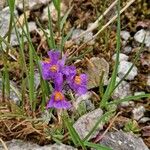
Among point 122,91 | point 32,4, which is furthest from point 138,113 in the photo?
point 32,4

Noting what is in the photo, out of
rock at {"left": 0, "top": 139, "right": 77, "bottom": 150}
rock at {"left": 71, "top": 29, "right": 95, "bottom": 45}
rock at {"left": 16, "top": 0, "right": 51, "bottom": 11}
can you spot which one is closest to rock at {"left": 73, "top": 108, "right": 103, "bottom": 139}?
rock at {"left": 0, "top": 139, "right": 77, "bottom": 150}

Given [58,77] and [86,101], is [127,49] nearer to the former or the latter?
[86,101]

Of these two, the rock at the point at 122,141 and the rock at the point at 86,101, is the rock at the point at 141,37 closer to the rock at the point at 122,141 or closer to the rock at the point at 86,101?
the rock at the point at 86,101

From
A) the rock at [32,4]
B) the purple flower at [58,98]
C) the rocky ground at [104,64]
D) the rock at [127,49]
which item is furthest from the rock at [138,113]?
the rock at [32,4]

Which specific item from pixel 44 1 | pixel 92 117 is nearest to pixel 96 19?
pixel 44 1

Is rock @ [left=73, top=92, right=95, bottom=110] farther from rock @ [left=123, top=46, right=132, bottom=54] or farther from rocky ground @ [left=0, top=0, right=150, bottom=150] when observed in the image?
rock @ [left=123, top=46, right=132, bottom=54]

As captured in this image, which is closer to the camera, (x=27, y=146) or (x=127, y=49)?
(x=27, y=146)
